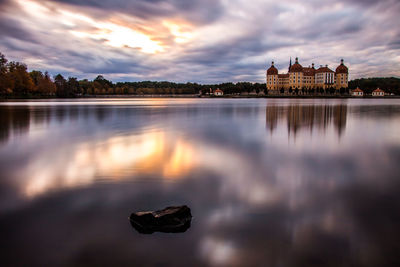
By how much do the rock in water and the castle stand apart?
12529 centimetres

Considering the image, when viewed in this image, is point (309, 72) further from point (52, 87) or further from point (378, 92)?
point (52, 87)

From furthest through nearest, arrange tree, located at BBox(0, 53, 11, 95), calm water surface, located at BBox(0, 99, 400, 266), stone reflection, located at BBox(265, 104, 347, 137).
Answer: tree, located at BBox(0, 53, 11, 95), stone reflection, located at BBox(265, 104, 347, 137), calm water surface, located at BBox(0, 99, 400, 266)

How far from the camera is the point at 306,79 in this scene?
131000 mm

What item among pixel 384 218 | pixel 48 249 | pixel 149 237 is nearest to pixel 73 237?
pixel 48 249

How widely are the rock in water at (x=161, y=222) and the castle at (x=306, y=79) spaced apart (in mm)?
125292

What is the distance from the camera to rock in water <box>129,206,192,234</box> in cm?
422

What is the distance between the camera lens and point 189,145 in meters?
11.6

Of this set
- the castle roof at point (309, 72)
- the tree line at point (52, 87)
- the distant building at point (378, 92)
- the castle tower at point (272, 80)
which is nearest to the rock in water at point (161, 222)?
the tree line at point (52, 87)

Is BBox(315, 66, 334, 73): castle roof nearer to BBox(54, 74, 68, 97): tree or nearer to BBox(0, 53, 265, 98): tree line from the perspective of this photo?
BBox(0, 53, 265, 98): tree line

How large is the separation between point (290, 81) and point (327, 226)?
136 meters

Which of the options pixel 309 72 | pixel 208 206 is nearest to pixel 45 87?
pixel 208 206

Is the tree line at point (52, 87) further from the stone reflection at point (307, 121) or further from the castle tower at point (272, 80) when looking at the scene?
the stone reflection at point (307, 121)

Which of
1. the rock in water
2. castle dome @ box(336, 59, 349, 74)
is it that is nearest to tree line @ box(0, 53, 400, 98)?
castle dome @ box(336, 59, 349, 74)

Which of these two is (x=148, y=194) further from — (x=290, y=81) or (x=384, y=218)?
(x=290, y=81)
